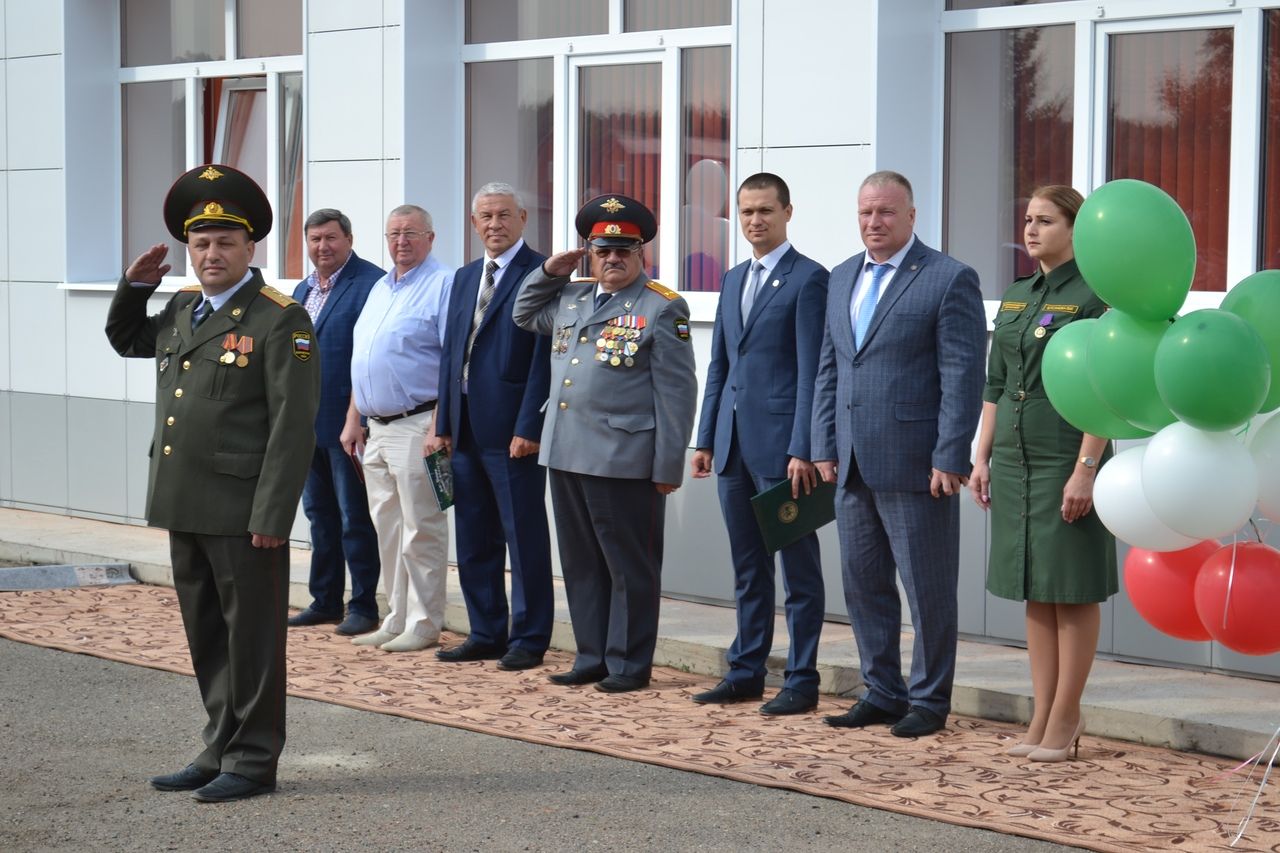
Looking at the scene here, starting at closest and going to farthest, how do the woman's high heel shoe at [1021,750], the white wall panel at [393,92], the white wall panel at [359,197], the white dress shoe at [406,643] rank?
1. the woman's high heel shoe at [1021,750]
2. the white dress shoe at [406,643]
3. the white wall panel at [393,92]
4. the white wall panel at [359,197]

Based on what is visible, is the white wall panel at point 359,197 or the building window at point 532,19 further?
the white wall panel at point 359,197

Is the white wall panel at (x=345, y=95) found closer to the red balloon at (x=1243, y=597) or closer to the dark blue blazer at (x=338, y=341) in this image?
the dark blue blazer at (x=338, y=341)

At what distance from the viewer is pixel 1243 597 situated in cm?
516

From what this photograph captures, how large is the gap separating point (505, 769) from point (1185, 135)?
4293mm

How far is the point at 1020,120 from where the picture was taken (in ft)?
28.8

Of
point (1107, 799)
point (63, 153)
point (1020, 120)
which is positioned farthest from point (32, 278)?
point (1107, 799)

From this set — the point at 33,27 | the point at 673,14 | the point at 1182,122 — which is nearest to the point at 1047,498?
the point at 1182,122

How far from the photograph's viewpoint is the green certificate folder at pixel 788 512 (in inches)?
282

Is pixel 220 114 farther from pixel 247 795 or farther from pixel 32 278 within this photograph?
pixel 247 795

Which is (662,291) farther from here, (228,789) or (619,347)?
(228,789)

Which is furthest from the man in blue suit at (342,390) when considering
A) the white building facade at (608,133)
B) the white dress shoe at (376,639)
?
the white building facade at (608,133)

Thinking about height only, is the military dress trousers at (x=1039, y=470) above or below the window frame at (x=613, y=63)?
below

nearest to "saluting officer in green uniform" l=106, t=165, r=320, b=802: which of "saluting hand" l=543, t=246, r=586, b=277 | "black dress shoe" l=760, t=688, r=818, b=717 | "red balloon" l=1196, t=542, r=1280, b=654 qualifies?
"saluting hand" l=543, t=246, r=586, b=277

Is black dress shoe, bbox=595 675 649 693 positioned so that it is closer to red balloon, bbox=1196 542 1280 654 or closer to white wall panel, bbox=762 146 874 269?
white wall panel, bbox=762 146 874 269
